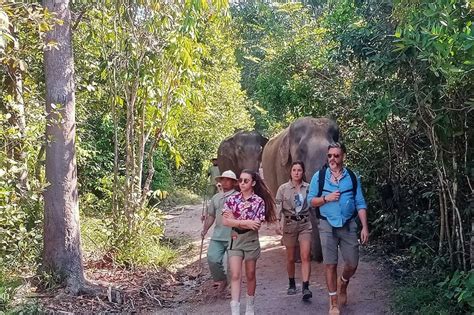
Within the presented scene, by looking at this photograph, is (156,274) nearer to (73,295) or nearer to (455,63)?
(73,295)

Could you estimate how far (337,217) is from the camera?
19.6 feet

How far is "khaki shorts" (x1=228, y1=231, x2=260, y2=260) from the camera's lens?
612cm

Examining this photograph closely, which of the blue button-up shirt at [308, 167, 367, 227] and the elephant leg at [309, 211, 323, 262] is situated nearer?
the blue button-up shirt at [308, 167, 367, 227]

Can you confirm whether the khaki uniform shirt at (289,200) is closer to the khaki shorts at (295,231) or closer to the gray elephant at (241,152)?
the khaki shorts at (295,231)

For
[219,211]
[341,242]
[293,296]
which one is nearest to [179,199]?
[219,211]

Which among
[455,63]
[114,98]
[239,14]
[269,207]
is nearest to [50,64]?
[114,98]

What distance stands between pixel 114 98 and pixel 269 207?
11.8 ft

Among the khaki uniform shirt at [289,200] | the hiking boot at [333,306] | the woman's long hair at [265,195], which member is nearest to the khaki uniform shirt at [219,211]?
the woman's long hair at [265,195]

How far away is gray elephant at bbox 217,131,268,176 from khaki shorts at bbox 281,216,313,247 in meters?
3.86

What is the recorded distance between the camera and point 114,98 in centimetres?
883

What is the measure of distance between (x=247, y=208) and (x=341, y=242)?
1.03 m

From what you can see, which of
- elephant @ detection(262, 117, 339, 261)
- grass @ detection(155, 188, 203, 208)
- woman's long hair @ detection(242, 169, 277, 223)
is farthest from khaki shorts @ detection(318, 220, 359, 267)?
grass @ detection(155, 188, 203, 208)

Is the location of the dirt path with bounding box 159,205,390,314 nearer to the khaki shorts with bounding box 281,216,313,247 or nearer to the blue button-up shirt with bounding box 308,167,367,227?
the khaki shorts with bounding box 281,216,313,247

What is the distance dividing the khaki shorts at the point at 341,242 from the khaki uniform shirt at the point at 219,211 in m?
1.19
